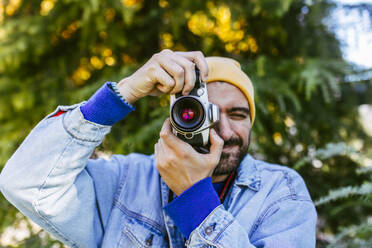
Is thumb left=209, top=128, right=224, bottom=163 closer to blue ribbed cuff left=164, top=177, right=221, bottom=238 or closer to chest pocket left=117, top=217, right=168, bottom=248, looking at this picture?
blue ribbed cuff left=164, top=177, right=221, bottom=238

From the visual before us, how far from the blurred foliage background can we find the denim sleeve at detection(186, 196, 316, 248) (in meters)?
0.79

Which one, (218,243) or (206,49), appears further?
(206,49)

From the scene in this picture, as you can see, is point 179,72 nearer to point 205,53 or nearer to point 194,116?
point 194,116

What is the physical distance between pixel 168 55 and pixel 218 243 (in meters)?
0.64

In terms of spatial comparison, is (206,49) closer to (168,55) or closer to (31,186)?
(168,55)

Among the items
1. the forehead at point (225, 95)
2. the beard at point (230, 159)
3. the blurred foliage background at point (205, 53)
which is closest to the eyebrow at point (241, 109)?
the forehead at point (225, 95)

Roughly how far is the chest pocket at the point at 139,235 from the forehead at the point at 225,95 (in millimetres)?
578

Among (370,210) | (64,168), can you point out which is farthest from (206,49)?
(370,210)

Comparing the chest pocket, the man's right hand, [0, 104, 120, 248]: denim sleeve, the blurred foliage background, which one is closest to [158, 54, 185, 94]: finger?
the man's right hand

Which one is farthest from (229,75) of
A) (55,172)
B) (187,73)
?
(55,172)

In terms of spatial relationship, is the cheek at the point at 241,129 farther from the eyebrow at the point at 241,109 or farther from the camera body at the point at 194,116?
the camera body at the point at 194,116

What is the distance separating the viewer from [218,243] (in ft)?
3.01

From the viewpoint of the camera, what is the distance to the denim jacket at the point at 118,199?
0.99 m

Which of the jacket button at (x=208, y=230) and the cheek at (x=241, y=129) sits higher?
the cheek at (x=241, y=129)
